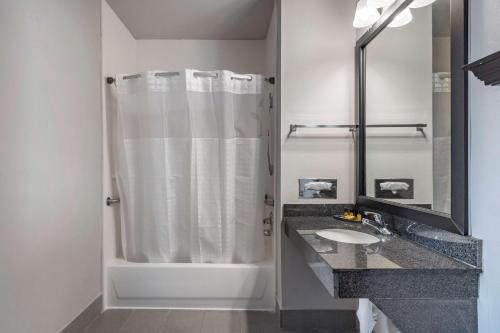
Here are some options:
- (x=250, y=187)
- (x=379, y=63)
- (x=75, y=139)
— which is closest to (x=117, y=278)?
(x=75, y=139)

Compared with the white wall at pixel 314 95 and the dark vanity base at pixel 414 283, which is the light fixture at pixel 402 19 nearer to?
the white wall at pixel 314 95

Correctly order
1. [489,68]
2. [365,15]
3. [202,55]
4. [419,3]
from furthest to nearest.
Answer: [202,55]
[365,15]
[419,3]
[489,68]

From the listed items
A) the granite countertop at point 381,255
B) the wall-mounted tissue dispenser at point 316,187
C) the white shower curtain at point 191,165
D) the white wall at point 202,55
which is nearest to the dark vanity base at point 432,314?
the granite countertop at point 381,255

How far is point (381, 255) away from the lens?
1095 mm

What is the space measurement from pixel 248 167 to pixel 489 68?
1.50 m

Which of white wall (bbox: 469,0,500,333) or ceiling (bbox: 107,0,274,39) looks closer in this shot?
white wall (bbox: 469,0,500,333)

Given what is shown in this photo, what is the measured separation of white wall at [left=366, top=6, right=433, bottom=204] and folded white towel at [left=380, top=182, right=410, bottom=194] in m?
0.04

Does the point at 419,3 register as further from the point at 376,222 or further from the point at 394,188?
the point at 376,222

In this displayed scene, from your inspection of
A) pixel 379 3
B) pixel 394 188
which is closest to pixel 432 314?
pixel 394 188

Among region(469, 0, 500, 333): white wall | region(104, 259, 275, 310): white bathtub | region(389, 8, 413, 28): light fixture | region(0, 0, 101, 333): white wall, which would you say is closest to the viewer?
region(469, 0, 500, 333): white wall

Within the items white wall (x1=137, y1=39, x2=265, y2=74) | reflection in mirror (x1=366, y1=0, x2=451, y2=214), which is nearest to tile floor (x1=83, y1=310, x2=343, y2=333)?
reflection in mirror (x1=366, y1=0, x2=451, y2=214)

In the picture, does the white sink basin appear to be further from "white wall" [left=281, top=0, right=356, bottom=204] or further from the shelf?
the shelf

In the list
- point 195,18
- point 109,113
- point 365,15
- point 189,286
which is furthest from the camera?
point 195,18

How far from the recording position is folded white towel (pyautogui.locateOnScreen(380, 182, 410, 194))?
1.41m
